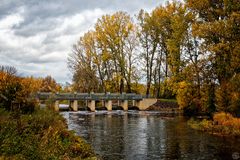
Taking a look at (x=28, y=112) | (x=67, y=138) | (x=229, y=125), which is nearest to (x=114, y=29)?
(x=229, y=125)

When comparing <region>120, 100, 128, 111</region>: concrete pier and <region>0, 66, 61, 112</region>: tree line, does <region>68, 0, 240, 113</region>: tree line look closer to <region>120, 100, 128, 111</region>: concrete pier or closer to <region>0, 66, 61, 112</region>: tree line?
<region>120, 100, 128, 111</region>: concrete pier

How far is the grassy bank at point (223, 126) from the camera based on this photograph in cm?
2876

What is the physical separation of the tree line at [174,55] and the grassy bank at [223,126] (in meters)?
1.50

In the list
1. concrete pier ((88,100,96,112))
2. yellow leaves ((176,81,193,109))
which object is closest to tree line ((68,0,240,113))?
yellow leaves ((176,81,193,109))

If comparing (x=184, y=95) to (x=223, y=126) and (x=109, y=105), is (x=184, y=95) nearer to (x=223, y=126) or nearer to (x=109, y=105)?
(x=109, y=105)

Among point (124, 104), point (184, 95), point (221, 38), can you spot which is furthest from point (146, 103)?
point (221, 38)

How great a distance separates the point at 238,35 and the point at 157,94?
121ft

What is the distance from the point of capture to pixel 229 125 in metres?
30.1

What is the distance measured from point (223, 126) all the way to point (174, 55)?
87.9 ft

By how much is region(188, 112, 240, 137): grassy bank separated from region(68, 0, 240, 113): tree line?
1.50 metres

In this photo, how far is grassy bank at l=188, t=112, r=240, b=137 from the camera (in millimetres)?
28761

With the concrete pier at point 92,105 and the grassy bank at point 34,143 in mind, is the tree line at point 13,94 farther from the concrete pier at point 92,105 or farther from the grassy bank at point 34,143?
the concrete pier at point 92,105

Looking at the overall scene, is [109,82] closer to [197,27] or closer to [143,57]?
[143,57]

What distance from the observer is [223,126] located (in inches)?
1190
